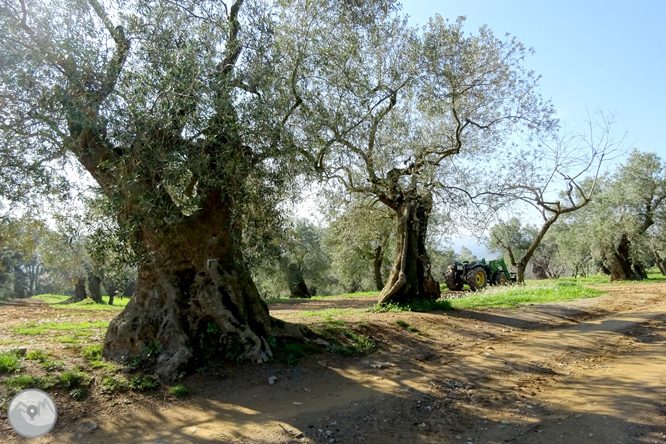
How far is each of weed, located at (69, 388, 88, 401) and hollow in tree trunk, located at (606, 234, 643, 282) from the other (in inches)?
1362

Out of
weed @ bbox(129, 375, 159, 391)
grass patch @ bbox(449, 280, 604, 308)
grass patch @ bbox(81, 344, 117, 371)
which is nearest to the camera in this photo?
weed @ bbox(129, 375, 159, 391)

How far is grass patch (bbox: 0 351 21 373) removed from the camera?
6473mm

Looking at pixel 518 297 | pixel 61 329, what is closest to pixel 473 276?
pixel 518 297

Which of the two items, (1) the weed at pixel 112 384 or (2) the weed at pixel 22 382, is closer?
(2) the weed at pixel 22 382

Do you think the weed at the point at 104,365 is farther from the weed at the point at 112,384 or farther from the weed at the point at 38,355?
the weed at the point at 38,355

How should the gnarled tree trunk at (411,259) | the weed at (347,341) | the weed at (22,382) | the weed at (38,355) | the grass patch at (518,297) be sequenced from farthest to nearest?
1. the grass patch at (518,297)
2. the gnarled tree trunk at (411,259)
3. the weed at (347,341)
4. the weed at (38,355)
5. the weed at (22,382)

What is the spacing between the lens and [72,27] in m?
7.49

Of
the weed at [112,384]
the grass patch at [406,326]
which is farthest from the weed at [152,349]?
the grass patch at [406,326]

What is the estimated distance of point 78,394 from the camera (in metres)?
6.16

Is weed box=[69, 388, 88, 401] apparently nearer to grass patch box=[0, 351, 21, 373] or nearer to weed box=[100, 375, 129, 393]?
weed box=[100, 375, 129, 393]

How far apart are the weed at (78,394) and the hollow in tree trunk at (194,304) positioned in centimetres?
121

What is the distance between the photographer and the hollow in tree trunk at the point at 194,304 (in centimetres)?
765

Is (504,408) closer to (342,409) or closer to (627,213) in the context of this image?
(342,409)

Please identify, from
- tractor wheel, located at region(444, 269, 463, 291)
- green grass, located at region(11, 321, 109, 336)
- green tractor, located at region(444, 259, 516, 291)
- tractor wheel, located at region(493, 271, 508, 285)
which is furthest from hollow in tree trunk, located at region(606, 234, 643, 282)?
green grass, located at region(11, 321, 109, 336)
